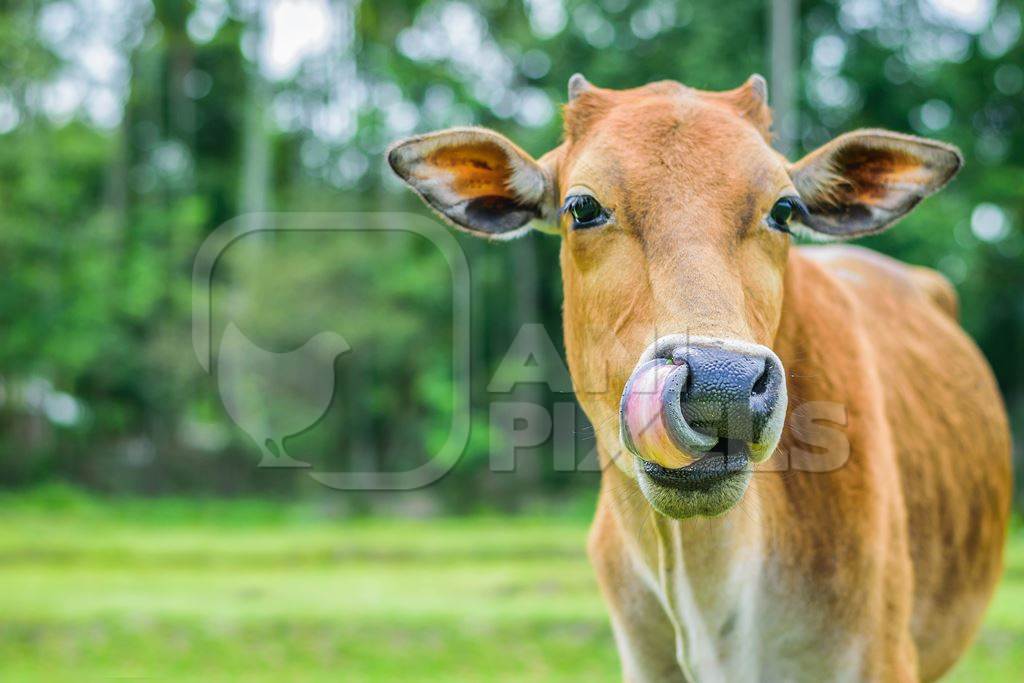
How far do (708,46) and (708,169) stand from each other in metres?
17.7

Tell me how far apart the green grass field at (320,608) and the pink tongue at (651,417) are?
7.02 meters

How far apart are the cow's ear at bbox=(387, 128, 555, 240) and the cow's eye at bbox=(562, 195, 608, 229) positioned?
1.30 feet

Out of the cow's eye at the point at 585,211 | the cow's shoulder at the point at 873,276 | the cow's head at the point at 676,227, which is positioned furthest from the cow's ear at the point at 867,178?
the cow's shoulder at the point at 873,276

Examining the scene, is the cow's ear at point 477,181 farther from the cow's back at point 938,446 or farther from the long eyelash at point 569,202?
the cow's back at point 938,446

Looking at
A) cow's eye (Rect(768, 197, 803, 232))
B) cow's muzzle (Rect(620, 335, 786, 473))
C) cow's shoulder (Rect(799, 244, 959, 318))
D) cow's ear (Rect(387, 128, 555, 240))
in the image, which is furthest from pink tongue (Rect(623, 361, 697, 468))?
cow's shoulder (Rect(799, 244, 959, 318))

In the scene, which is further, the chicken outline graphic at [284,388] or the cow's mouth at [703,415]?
the chicken outline graphic at [284,388]

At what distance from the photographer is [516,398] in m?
24.0

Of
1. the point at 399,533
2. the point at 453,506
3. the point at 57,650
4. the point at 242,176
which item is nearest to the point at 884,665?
the point at 57,650

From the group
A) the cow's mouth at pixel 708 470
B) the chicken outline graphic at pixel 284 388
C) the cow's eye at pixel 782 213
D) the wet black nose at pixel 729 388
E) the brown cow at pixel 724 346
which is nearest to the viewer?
the wet black nose at pixel 729 388

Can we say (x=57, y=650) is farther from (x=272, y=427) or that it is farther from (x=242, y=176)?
(x=242, y=176)

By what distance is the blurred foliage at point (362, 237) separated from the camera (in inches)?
831

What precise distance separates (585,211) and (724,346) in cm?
91

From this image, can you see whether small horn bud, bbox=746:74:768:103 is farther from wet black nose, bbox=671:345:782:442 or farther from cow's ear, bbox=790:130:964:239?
wet black nose, bbox=671:345:782:442

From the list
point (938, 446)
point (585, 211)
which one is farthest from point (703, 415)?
point (938, 446)
